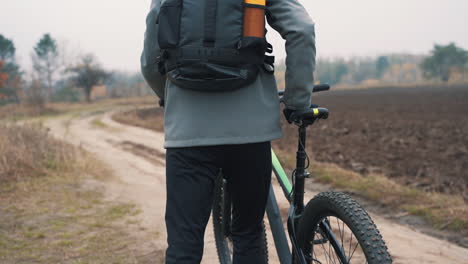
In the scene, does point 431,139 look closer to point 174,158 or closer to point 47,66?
point 174,158

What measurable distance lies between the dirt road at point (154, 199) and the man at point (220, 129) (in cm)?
148

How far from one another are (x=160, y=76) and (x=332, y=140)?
8.34 meters

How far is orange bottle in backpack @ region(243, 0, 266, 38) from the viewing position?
1580 mm

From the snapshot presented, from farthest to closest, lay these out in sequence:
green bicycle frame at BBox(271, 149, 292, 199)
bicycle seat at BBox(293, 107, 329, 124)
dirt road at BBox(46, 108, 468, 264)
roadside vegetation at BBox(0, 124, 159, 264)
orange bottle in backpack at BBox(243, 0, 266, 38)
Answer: roadside vegetation at BBox(0, 124, 159, 264) → dirt road at BBox(46, 108, 468, 264) → green bicycle frame at BBox(271, 149, 292, 199) → bicycle seat at BBox(293, 107, 329, 124) → orange bottle in backpack at BBox(243, 0, 266, 38)

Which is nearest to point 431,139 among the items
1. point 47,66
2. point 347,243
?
point 347,243

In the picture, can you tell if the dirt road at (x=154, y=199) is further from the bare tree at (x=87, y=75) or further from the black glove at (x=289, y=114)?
the bare tree at (x=87, y=75)

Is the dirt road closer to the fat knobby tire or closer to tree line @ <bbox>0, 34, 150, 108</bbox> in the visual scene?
the fat knobby tire

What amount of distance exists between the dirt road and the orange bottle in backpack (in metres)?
1.88

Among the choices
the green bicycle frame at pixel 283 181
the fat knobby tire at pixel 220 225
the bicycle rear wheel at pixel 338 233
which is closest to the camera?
the bicycle rear wheel at pixel 338 233

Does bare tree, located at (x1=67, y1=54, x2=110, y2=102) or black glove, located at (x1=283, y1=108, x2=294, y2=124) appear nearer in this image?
black glove, located at (x1=283, y1=108, x2=294, y2=124)

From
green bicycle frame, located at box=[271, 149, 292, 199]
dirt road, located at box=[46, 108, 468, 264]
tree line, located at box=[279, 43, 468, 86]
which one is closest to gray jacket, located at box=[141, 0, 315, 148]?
green bicycle frame, located at box=[271, 149, 292, 199]

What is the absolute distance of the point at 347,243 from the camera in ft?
5.85

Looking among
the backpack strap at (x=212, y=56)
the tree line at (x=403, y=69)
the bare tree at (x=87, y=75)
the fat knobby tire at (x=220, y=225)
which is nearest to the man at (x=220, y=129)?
the backpack strap at (x=212, y=56)

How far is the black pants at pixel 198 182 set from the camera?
1633 millimetres
